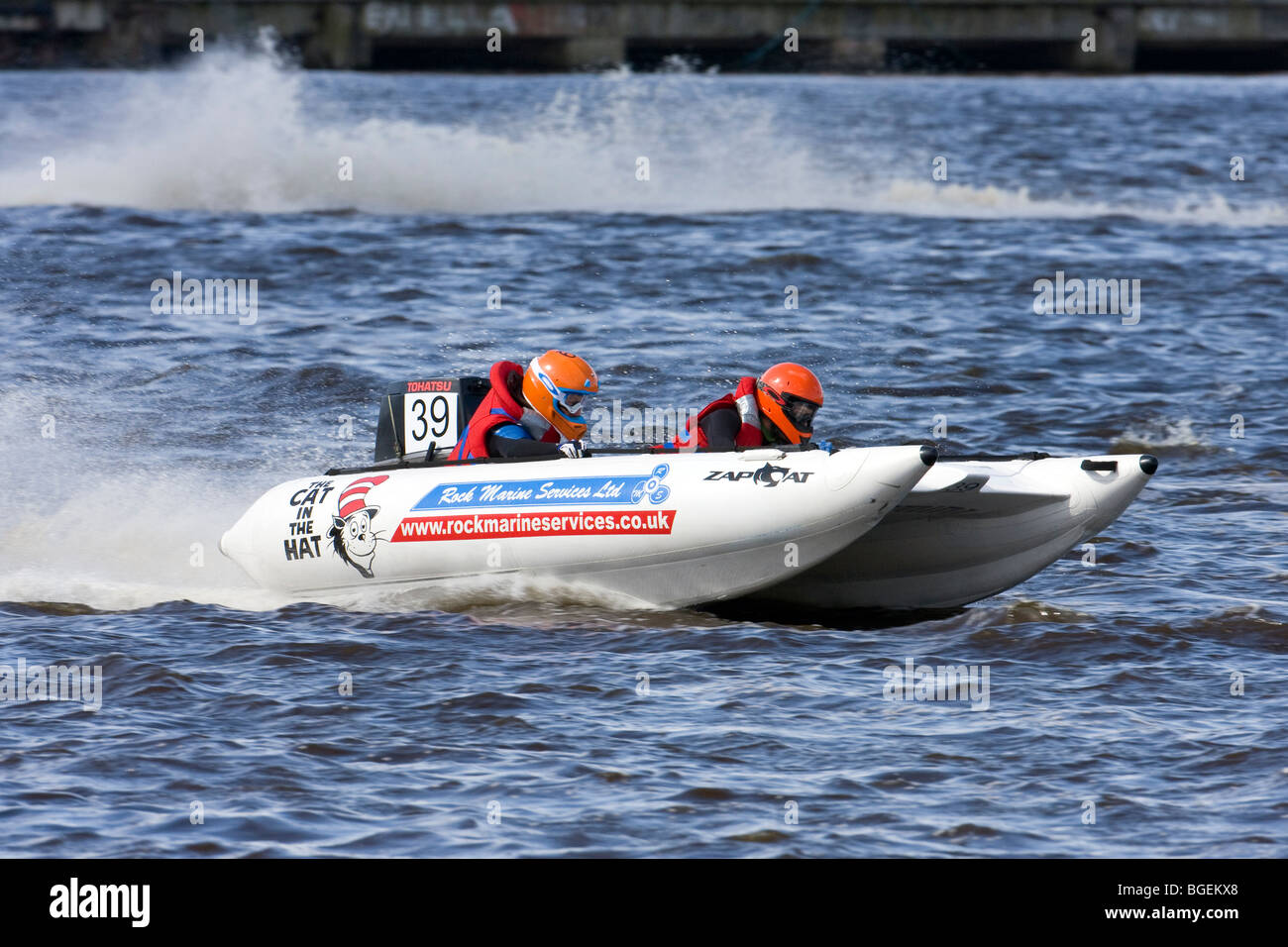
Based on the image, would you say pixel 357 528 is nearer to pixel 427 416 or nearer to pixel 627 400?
pixel 427 416

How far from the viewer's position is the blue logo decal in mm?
9055

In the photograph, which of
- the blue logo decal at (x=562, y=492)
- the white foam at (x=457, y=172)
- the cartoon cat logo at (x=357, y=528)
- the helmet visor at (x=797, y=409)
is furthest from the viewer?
the white foam at (x=457, y=172)

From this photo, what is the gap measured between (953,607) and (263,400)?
7.01m

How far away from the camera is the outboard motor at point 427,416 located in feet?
33.3

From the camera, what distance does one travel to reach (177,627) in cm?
928

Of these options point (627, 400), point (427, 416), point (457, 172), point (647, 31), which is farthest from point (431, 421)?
point (647, 31)

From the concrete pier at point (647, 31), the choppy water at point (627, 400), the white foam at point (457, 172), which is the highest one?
the concrete pier at point (647, 31)

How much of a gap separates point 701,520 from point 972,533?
1.58 m

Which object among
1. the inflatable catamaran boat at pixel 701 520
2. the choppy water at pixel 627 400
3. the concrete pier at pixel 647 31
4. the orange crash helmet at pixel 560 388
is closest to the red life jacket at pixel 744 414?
the inflatable catamaran boat at pixel 701 520

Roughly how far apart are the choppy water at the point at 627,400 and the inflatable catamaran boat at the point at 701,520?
0.25 m

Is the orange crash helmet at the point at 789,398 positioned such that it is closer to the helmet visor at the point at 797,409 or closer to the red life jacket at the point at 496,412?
the helmet visor at the point at 797,409

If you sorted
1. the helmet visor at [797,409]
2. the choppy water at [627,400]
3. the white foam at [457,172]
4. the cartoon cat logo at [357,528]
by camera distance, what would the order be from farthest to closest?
1. the white foam at [457,172]
2. the cartoon cat logo at [357,528]
3. the helmet visor at [797,409]
4. the choppy water at [627,400]
